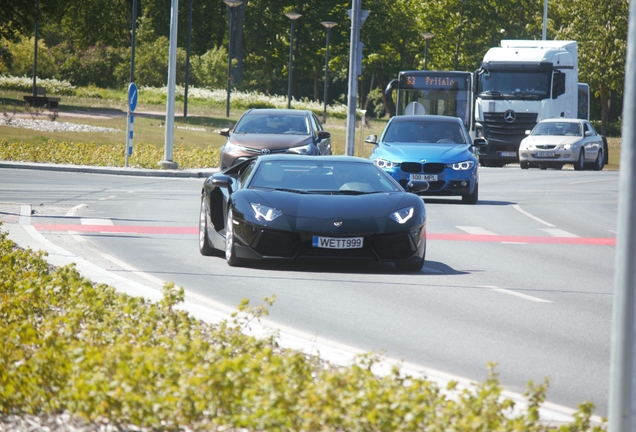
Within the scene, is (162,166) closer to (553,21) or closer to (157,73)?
(157,73)

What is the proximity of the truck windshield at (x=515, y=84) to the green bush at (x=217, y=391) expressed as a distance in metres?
32.9

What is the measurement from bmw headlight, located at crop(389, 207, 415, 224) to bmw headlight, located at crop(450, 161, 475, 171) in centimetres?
986

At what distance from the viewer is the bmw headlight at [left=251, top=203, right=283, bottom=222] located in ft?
39.5

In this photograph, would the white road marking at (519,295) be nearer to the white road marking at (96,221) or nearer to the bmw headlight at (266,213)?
the bmw headlight at (266,213)

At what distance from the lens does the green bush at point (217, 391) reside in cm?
500

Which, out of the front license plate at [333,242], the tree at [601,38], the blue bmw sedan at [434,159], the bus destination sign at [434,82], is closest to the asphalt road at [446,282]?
the front license plate at [333,242]

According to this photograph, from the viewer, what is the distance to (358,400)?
16.8 ft

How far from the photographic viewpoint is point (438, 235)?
1700 centimetres

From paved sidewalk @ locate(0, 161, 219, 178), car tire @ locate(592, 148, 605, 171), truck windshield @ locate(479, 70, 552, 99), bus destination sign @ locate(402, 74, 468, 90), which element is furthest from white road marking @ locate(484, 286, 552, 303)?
car tire @ locate(592, 148, 605, 171)

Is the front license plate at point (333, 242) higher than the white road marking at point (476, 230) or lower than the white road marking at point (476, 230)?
higher

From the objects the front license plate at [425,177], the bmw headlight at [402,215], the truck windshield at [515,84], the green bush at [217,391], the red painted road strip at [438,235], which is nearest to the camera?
the green bush at [217,391]

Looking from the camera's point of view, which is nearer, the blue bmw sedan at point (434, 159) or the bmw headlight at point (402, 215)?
the bmw headlight at point (402, 215)

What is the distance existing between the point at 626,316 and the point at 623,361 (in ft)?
0.56

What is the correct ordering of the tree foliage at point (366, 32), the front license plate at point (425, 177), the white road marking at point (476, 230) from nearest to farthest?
1. the white road marking at point (476, 230)
2. the front license plate at point (425, 177)
3. the tree foliage at point (366, 32)
